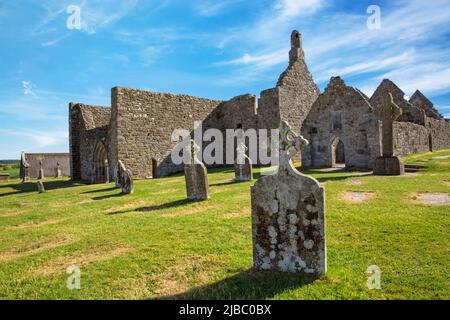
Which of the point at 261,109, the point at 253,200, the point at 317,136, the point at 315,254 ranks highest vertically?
the point at 261,109

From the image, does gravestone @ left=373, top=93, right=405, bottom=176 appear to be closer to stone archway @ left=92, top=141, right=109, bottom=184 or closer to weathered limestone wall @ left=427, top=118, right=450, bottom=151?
weathered limestone wall @ left=427, top=118, right=450, bottom=151

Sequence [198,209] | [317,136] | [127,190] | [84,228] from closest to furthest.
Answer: [84,228]
[198,209]
[127,190]
[317,136]

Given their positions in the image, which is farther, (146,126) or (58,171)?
(58,171)

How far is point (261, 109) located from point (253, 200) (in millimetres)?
20970

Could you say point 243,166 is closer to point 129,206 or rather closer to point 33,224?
point 129,206

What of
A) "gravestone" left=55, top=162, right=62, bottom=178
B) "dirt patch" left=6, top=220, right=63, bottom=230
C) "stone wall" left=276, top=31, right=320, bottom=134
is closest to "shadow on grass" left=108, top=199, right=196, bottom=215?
"dirt patch" left=6, top=220, right=63, bottom=230

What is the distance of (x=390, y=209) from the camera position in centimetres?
747

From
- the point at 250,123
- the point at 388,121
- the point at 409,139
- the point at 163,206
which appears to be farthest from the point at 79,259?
the point at 409,139

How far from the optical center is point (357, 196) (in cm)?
920

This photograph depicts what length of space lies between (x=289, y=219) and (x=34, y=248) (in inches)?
201

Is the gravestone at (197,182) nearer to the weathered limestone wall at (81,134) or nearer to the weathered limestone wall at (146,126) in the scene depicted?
the weathered limestone wall at (146,126)

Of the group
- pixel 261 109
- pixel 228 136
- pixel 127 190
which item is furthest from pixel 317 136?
pixel 127 190

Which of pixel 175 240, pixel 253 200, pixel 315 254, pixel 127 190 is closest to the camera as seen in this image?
pixel 315 254

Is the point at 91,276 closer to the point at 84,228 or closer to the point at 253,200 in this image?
the point at 253,200
